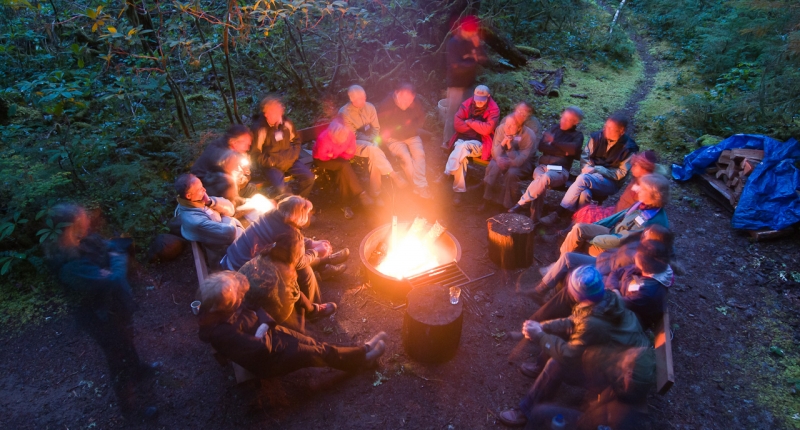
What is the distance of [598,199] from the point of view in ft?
18.3

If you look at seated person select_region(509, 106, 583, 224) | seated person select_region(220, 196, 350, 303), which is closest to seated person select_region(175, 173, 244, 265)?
seated person select_region(220, 196, 350, 303)

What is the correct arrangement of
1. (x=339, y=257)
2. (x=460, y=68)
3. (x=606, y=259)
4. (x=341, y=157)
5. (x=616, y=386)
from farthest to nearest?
(x=460, y=68), (x=341, y=157), (x=339, y=257), (x=606, y=259), (x=616, y=386)

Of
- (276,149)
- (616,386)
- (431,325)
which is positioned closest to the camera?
(616,386)

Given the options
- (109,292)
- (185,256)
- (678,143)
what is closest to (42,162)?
(185,256)

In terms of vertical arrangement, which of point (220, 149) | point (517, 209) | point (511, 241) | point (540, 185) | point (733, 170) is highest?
point (220, 149)

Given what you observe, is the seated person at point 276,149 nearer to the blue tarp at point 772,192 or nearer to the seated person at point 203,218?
the seated person at point 203,218

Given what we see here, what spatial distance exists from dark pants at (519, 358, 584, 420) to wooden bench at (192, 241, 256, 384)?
8.05 ft

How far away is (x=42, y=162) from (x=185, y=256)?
7.18 ft

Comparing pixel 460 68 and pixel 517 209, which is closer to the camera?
pixel 517 209

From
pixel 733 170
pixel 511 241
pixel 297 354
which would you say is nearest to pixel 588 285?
pixel 511 241

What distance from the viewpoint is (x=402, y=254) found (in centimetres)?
517

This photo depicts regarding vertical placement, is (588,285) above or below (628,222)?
above

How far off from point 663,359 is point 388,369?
8.07ft

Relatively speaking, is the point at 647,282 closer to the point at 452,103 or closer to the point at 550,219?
the point at 550,219
